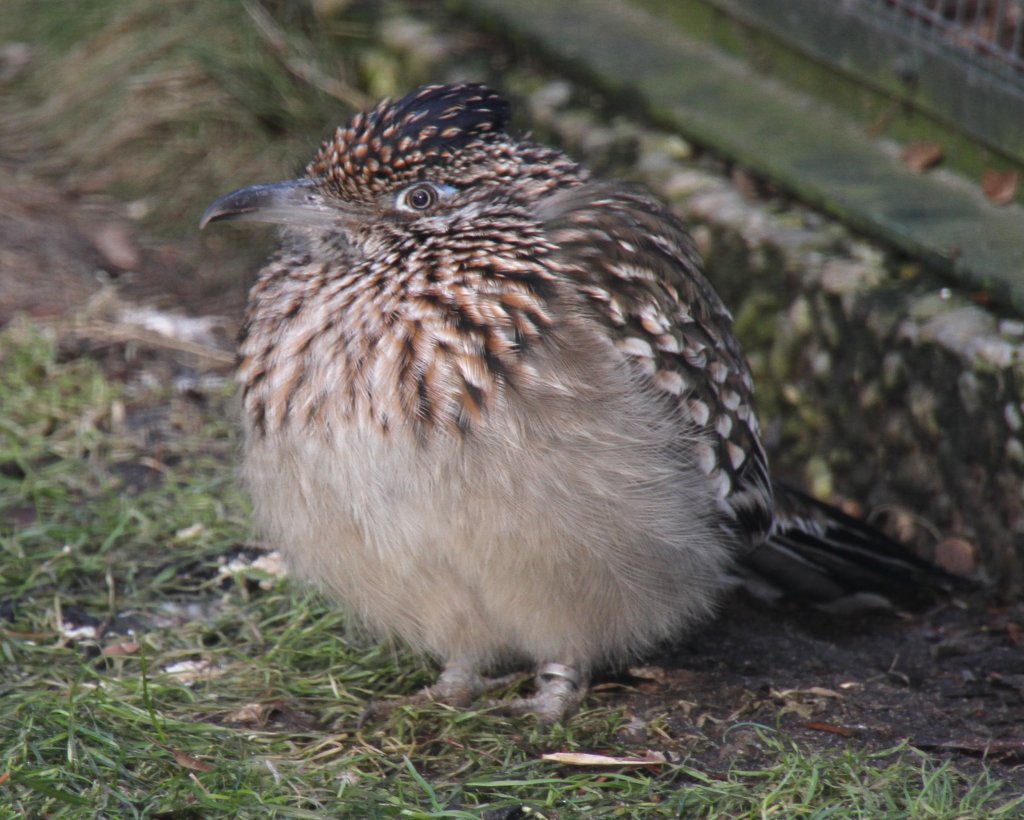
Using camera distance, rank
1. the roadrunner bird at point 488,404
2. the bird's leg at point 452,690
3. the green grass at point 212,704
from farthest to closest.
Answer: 1. the bird's leg at point 452,690
2. the roadrunner bird at point 488,404
3. the green grass at point 212,704

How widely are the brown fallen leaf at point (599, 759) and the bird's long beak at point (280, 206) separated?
1.58m

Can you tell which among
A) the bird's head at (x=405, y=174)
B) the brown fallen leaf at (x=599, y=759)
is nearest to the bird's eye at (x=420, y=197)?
the bird's head at (x=405, y=174)

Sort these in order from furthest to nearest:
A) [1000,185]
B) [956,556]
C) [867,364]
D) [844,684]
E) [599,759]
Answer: [1000,185]
[867,364]
[956,556]
[844,684]
[599,759]

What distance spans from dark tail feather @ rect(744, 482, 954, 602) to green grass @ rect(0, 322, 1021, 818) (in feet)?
2.76

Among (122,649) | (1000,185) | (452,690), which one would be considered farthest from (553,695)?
(1000,185)

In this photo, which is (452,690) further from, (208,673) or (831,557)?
(831,557)

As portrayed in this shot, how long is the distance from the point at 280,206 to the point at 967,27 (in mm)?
2643

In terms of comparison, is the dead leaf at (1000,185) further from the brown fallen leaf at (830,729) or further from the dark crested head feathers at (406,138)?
the brown fallen leaf at (830,729)

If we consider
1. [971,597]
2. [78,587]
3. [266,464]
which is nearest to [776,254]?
[971,597]

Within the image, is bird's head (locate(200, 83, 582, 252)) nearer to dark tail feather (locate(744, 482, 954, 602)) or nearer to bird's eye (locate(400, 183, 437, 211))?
bird's eye (locate(400, 183, 437, 211))

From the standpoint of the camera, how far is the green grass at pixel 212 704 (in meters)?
3.62

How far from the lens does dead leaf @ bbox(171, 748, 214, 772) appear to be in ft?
12.1

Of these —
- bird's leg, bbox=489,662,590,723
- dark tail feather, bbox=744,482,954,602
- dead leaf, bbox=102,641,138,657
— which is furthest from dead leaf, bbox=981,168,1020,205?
dead leaf, bbox=102,641,138,657

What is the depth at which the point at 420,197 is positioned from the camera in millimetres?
4121
